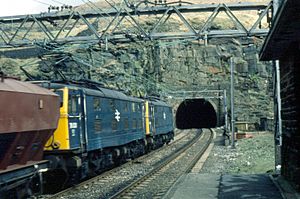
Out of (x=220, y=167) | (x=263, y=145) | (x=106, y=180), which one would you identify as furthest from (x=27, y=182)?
(x=263, y=145)

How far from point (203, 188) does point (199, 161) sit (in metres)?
12.0

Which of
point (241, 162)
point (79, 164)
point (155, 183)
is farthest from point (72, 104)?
point (241, 162)

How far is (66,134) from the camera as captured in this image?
14.4 meters

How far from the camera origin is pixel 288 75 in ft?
38.6

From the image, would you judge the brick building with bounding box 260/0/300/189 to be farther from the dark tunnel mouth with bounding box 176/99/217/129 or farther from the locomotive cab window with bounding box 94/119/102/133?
the dark tunnel mouth with bounding box 176/99/217/129

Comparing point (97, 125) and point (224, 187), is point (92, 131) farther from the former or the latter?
point (224, 187)

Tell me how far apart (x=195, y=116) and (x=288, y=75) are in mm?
64420

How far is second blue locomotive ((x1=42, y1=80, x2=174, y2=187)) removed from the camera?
14.5 metres

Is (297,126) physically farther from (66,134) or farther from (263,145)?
(263,145)

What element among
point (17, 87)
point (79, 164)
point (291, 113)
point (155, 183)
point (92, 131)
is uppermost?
point (17, 87)

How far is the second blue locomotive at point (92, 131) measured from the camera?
47.4 feet

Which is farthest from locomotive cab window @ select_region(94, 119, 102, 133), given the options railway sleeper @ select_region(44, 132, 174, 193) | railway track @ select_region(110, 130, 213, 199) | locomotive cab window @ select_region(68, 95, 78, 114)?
railway track @ select_region(110, 130, 213, 199)

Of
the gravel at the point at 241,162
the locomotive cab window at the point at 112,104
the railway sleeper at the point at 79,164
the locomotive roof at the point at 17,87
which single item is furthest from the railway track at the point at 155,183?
the locomotive roof at the point at 17,87

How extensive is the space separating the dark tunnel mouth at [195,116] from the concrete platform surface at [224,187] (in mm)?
55794
